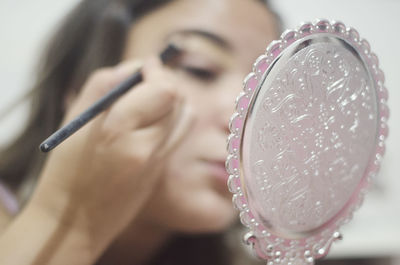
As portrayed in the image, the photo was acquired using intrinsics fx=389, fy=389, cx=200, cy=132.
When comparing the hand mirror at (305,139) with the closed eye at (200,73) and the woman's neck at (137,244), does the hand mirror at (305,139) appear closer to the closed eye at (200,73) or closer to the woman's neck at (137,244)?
the closed eye at (200,73)

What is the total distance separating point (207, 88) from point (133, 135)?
13 centimetres

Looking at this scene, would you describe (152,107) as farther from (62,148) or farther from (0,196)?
(0,196)

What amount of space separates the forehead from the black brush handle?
0.11m

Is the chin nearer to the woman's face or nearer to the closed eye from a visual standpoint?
the woman's face

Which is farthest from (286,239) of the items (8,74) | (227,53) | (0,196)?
(8,74)

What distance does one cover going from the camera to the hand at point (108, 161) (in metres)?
0.28

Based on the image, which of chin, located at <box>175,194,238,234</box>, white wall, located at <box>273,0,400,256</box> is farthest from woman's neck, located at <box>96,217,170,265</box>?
white wall, located at <box>273,0,400,256</box>

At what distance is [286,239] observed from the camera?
0.27 meters

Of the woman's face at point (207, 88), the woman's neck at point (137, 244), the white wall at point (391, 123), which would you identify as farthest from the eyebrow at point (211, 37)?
the white wall at point (391, 123)

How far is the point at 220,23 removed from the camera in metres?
0.40

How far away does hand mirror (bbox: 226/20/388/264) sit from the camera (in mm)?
235

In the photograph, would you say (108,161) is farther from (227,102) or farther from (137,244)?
(137,244)

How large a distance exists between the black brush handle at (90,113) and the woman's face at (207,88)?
0.25 feet

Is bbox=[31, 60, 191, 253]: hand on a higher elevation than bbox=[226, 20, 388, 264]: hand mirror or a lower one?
higher
